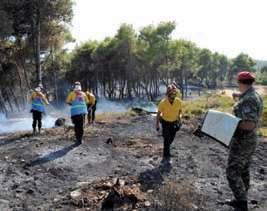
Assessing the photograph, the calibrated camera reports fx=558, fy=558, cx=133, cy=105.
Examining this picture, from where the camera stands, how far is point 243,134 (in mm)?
8094

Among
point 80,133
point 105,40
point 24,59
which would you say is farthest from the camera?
point 105,40

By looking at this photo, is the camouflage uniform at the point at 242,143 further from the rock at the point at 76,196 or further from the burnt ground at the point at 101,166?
the rock at the point at 76,196

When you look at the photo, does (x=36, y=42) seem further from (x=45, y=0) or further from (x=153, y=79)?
(x=153, y=79)

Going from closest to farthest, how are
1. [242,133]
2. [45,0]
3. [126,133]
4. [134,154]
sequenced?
[242,133] → [134,154] → [126,133] → [45,0]

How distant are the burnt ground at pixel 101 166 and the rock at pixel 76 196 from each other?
95mm

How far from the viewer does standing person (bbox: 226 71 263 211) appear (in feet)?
26.2

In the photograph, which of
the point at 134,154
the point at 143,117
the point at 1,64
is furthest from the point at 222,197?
the point at 1,64

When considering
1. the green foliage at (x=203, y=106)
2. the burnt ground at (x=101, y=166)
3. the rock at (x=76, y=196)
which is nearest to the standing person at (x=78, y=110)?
the burnt ground at (x=101, y=166)

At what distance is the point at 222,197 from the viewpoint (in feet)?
31.9

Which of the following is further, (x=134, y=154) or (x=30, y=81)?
(x=30, y=81)

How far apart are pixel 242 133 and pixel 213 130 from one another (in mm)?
525

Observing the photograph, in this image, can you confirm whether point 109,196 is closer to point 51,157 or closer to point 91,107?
point 51,157

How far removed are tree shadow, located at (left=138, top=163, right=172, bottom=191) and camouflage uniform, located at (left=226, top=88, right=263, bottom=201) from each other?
2.14 meters

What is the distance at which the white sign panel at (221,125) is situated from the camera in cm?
798
